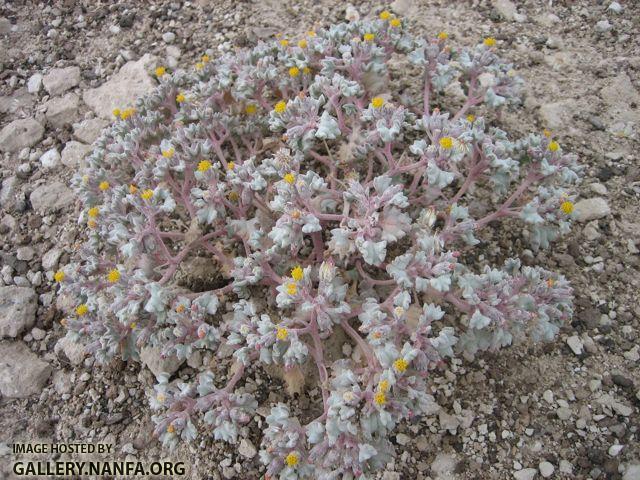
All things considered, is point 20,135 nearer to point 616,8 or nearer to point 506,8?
point 506,8

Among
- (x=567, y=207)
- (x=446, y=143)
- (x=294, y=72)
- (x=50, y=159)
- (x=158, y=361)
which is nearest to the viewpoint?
(x=446, y=143)

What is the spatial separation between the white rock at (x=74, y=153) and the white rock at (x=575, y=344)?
10.9 ft

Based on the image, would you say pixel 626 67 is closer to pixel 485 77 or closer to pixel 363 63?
pixel 485 77

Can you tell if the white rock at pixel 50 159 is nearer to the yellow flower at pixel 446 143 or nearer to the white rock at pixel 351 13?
the white rock at pixel 351 13

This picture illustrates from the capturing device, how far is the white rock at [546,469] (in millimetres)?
2779

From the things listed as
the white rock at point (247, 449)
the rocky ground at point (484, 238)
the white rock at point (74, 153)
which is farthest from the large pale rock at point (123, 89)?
the white rock at point (247, 449)

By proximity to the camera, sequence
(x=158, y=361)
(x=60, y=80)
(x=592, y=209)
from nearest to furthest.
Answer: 1. (x=158, y=361)
2. (x=592, y=209)
3. (x=60, y=80)

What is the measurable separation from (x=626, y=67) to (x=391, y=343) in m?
2.93

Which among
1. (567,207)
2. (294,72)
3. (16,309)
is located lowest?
(16,309)

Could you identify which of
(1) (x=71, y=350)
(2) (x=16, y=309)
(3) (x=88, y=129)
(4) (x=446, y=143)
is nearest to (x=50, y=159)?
(3) (x=88, y=129)

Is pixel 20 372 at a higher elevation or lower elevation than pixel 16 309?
lower


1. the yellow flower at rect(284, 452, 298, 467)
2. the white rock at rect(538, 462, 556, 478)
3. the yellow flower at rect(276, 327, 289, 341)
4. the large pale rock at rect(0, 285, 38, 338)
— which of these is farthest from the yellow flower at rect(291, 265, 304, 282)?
the large pale rock at rect(0, 285, 38, 338)

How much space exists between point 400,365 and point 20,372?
2.17 m

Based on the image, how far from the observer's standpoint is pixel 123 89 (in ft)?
14.7
